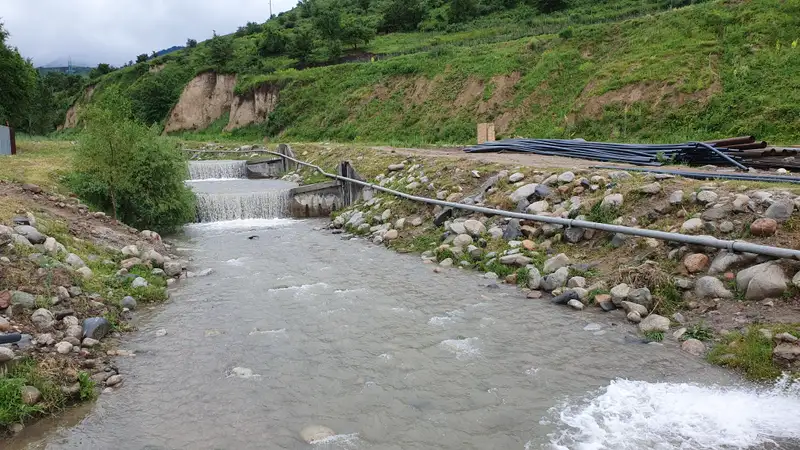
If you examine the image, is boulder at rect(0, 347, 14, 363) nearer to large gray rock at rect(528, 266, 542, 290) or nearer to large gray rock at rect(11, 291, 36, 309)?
large gray rock at rect(11, 291, 36, 309)

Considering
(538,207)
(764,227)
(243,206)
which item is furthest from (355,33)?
(764,227)

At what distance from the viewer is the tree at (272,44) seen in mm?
68750

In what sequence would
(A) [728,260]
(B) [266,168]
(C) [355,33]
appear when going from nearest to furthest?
(A) [728,260] → (B) [266,168] → (C) [355,33]

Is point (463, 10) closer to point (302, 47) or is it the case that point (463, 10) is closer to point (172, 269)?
point (302, 47)

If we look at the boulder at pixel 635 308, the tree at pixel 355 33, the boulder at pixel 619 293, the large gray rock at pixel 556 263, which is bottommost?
the boulder at pixel 635 308

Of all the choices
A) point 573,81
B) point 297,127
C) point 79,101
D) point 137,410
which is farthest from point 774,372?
point 79,101

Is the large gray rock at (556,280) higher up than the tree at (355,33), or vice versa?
the tree at (355,33)

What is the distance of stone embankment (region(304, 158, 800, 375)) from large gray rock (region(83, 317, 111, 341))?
6.16m

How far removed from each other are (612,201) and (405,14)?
62.1m

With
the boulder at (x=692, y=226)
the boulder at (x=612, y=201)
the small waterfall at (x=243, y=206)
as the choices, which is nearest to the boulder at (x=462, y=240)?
the boulder at (x=612, y=201)

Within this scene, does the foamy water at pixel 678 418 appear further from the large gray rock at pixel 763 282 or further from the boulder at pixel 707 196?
the boulder at pixel 707 196

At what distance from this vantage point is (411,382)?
6.37 m

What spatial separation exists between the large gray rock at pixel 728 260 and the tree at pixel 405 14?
63935 millimetres

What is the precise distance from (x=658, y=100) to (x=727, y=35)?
5403 millimetres
